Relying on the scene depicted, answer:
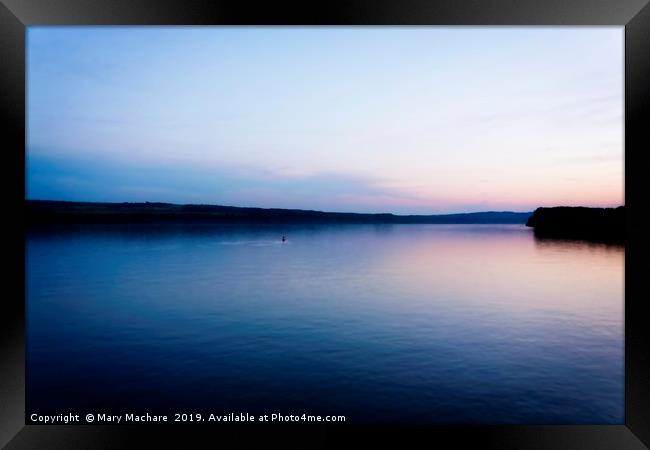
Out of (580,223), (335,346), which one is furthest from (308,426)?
(580,223)

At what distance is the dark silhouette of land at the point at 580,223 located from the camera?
4960cm

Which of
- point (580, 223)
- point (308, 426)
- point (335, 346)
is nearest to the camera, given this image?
point (308, 426)

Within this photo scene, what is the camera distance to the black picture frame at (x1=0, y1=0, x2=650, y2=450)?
260 cm

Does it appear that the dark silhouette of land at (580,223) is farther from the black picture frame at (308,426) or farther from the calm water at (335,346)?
the black picture frame at (308,426)

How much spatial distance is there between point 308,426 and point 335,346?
191 inches

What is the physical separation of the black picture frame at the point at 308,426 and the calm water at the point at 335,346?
7.17 feet

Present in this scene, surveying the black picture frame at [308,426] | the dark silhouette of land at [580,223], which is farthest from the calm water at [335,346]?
the dark silhouette of land at [580,223]

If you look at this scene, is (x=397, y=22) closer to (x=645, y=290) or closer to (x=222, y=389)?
(x=645, y=290)

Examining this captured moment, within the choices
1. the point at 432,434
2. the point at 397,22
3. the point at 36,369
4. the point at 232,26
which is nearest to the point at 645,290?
the point at 432,434

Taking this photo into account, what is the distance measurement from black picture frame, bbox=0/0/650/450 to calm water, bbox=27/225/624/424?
218 cm

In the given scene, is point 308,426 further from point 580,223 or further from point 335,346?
point 580,223

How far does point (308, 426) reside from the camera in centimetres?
269

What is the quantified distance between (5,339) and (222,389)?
10.4ft

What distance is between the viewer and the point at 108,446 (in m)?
2.61
